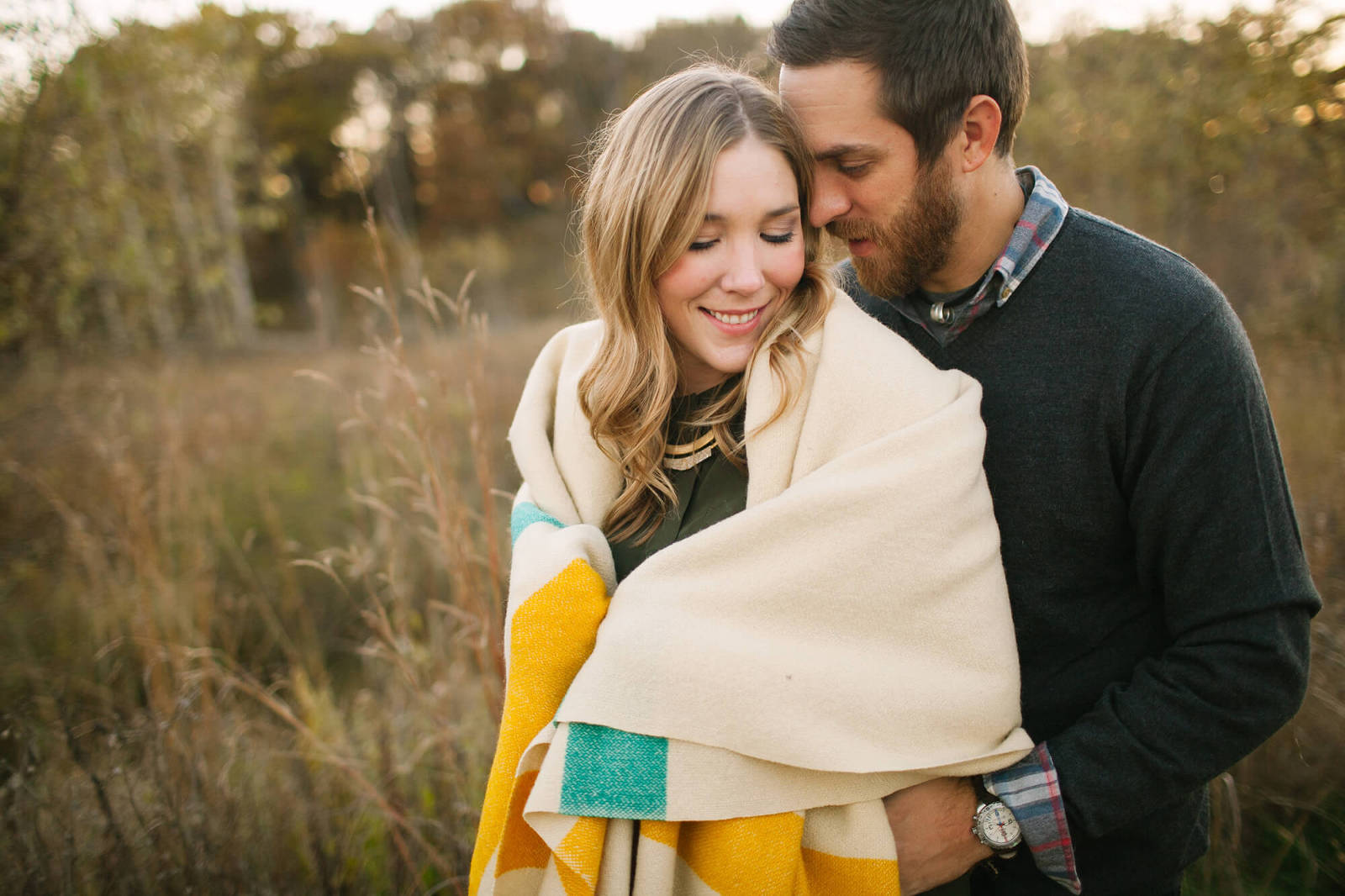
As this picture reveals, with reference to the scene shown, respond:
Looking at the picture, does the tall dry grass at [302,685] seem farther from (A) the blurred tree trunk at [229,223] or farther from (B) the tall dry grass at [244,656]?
(A) the blurred tree trunk at [229,223]

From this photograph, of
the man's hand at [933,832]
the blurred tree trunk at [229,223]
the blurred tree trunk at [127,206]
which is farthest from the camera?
the blurred tree trunk at [229,223]

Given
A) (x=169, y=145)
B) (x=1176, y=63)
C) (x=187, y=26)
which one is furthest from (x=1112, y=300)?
(x=187, y=26)

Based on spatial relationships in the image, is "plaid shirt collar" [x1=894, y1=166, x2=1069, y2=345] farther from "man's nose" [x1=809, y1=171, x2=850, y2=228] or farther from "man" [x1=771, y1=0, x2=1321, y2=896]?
"man's nose" [x1=809, y1=171, x2=850, y2=228]

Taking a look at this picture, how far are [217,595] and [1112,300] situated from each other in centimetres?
448

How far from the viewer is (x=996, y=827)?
1380mm

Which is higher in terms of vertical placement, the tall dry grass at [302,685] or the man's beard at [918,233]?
the man's beard at [918,233]

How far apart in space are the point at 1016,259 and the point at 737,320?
1.82 ft

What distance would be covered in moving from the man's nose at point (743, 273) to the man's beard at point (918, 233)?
305 millimetres

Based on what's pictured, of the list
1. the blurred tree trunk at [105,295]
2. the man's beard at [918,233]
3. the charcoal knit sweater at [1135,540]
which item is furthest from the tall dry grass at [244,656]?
the charcoal knit sweater at [1135,540]

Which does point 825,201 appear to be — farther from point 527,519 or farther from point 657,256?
point 527,519

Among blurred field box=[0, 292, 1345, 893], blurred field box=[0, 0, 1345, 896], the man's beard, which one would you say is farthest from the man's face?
blurred field box=[0, 292, 1345, 893]

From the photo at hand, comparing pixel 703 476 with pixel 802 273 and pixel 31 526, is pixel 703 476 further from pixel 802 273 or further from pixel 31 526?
pixel 31 526

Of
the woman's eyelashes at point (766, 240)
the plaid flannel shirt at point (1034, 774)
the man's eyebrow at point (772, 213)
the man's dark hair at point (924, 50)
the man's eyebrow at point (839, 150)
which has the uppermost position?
the man's dark hair at point (924, 50)

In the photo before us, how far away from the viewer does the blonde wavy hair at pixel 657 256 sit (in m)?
1.58
